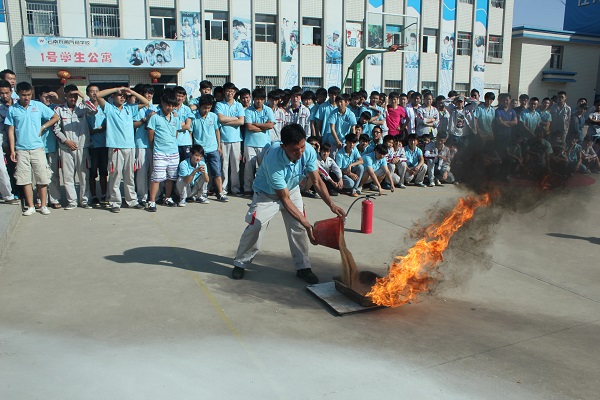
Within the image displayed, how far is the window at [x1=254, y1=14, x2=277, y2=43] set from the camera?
28.2 m

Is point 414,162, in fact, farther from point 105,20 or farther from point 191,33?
point 105,20

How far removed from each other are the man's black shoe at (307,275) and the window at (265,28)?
2508 centimetres

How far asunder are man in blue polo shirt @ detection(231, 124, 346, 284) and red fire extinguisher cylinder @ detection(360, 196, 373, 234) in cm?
192

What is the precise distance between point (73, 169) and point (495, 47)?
111 feet

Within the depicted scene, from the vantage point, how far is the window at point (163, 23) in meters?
26.0

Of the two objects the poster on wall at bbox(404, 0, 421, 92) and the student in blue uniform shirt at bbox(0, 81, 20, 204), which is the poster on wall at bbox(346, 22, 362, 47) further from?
the student in blue uniform shirt at bbox(0, 81, 20, 204)

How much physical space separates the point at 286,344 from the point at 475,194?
302 cm

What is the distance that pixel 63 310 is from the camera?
4465 millimetres

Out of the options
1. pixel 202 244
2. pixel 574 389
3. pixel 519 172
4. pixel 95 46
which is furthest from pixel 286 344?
pixel 95 46

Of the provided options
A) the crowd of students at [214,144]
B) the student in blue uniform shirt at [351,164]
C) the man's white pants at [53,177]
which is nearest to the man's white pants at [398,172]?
the crowd of students at [214,144]

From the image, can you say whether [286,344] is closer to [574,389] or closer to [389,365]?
[389,365]

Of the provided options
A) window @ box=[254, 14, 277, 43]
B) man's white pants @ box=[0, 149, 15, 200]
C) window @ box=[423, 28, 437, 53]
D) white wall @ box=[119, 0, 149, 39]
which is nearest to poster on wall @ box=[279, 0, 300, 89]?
window @ box=[254, 14, 277, 43]

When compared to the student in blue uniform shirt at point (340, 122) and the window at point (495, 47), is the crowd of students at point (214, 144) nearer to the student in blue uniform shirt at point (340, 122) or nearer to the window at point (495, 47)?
the student in blue uniform shirt at point (340, 122)

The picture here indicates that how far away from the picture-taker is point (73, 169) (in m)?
7.95
